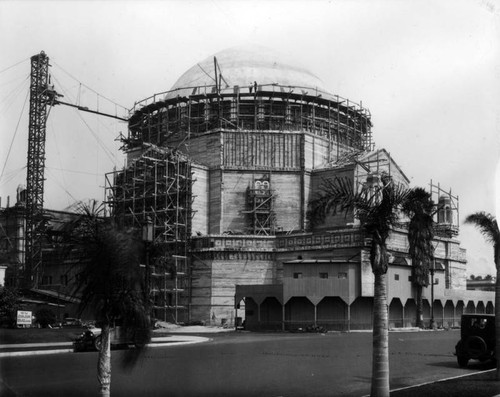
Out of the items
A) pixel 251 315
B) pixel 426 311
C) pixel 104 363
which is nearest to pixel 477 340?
pixel 104 363

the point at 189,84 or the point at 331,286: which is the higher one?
the point at 189,84

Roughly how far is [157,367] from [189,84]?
6729 centimetres

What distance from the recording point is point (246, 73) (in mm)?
86375

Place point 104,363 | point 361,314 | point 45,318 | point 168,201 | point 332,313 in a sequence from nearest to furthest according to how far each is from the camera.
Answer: point 104,363, point 45,318, point 332,313, point 361,314, point 168,201

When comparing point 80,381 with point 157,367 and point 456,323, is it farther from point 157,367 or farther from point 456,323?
point 456,323

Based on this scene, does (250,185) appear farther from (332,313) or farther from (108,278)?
(108,278)

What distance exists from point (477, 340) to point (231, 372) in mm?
10251

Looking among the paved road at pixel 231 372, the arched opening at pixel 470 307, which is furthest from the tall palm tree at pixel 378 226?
the arched opening at pixel 470 307

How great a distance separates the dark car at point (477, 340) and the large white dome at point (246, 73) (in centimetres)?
5922

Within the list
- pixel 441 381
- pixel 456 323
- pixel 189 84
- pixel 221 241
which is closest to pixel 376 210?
pixel 441 381

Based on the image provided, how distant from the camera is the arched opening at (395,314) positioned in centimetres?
6225

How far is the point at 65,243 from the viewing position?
13.5 meters

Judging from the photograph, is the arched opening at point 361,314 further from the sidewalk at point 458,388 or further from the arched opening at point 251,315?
the sidewalk at point 458,388

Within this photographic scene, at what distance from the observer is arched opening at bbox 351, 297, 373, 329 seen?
58625mm
